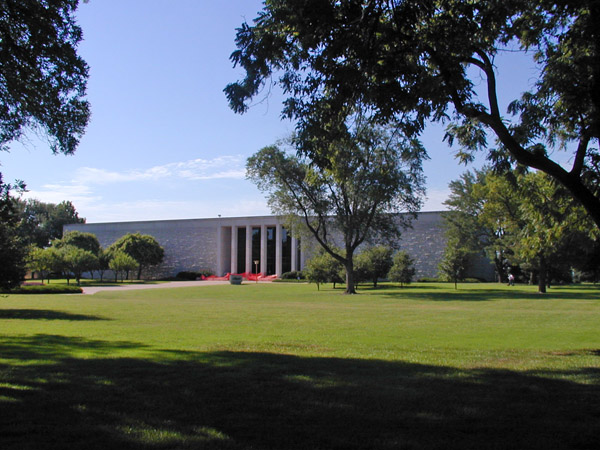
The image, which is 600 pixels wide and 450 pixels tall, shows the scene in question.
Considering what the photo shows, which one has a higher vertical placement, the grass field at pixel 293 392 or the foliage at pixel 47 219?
the foliage at pixel 47 219

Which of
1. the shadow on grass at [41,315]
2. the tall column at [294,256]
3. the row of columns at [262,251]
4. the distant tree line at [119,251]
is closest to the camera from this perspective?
the shadow on grass at [41,315]

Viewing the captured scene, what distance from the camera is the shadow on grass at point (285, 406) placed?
4777 millimetres

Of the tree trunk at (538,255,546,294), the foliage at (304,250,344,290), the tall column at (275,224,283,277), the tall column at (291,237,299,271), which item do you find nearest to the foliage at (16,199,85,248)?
the tall column at (275,224,283,277)

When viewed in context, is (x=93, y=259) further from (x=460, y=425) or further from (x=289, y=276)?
(x=460, y=425)

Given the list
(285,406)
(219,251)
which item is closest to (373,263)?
(219,251)

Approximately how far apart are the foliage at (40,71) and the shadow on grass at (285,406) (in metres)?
5.63

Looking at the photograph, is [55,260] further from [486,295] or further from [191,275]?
[486,295]

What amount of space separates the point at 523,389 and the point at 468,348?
530 cm

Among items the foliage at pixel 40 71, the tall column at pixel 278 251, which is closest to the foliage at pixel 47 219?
the tall column at pixel 278 251

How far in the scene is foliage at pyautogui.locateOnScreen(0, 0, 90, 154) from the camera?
1021 cm

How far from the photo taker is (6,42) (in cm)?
1012

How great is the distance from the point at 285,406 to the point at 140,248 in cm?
7765

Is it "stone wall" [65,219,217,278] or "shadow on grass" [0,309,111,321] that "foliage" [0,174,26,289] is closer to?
"shadow on grass" [0,309,111,321]

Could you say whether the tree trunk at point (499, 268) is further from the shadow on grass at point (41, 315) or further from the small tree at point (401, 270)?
the shadow on grass at point (41, 315)
